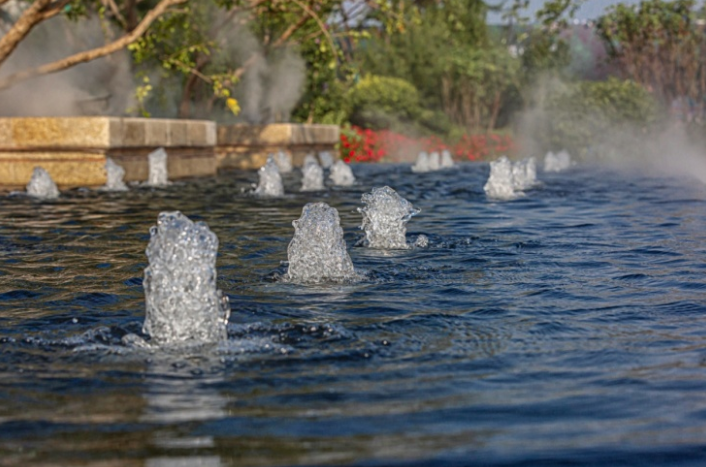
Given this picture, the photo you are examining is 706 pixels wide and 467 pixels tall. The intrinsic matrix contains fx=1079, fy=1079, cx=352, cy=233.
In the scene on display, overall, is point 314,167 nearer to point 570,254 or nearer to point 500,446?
point 570,254

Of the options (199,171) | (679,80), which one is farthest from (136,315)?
(679,80)

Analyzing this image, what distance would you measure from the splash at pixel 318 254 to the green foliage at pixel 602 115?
1743cm

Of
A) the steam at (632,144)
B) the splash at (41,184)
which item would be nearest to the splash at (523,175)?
the steam at (632,144)

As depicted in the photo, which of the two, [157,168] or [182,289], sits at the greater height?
[157,168]

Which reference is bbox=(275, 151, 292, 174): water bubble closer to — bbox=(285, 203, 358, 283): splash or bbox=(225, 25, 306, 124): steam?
bbox=(225, 25, 306, 124): steam

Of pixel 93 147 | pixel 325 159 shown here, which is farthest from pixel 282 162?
pixel 93 147

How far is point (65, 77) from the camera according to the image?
17.5 m

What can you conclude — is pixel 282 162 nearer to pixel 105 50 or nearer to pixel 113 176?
pixel 113 176

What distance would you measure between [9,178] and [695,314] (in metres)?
10.1

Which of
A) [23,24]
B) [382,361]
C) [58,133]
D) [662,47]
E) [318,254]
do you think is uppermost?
[662,47]

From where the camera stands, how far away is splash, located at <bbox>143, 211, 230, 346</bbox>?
445 cm

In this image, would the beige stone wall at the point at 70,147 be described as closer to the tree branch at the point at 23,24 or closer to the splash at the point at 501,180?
the tree branch at the point at 23,24

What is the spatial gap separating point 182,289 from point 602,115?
64.5 feet

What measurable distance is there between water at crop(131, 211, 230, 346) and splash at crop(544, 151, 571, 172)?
15.4 m
